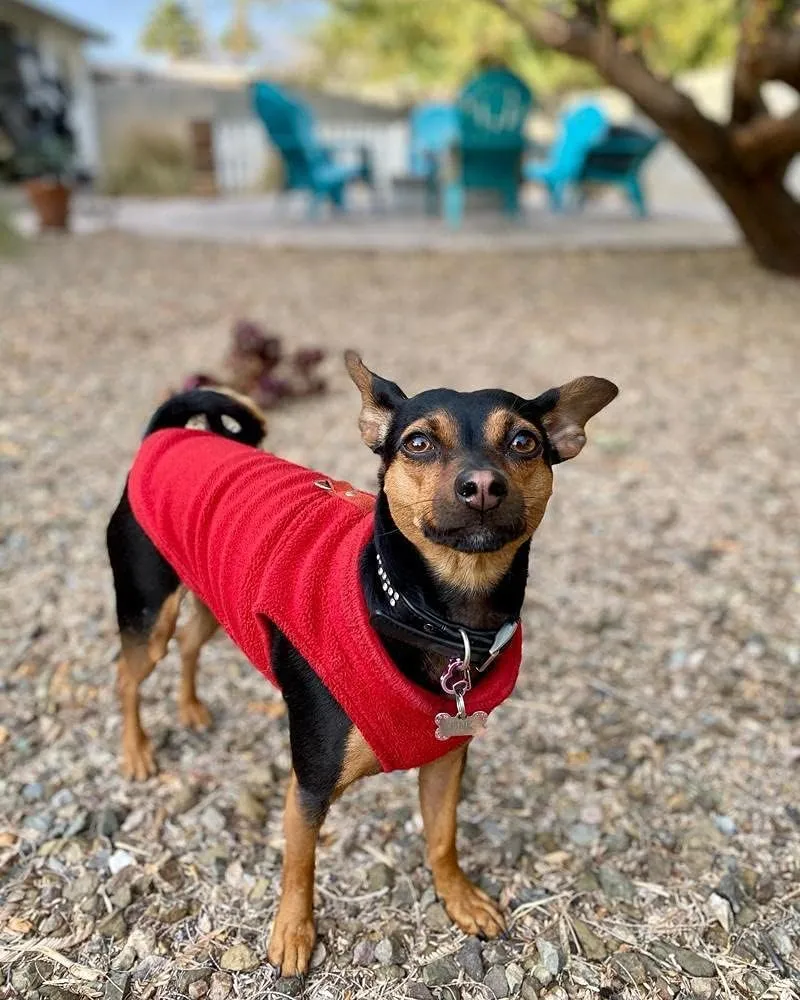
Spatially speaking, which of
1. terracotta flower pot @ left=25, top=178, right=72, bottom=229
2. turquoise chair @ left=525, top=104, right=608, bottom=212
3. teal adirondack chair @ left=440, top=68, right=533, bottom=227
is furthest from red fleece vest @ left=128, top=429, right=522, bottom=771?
turquoise chair @ left=525, top=104, right=608, bottom=212

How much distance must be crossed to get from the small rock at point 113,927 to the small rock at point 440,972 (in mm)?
781

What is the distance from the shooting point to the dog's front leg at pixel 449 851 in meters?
2.12

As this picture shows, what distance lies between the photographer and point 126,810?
2.51 m

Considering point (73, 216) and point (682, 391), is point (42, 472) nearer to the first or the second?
point (682, 391)

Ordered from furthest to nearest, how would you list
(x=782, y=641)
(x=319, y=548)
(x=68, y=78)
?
(x=68, y=78), (x=782, y=641), (x=319, y=548)

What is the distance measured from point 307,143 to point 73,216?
14.1 feet

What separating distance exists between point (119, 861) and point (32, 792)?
1.40ft

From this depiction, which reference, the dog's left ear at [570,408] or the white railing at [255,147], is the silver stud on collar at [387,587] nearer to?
the dog's left ear at [570,408]

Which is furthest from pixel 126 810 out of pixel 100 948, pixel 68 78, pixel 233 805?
pixel 68 78

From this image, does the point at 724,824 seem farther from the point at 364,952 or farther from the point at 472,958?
the point at 364,952

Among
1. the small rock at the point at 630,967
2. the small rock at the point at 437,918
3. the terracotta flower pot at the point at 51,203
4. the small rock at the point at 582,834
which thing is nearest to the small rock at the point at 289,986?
the small rock at the point at 437,918

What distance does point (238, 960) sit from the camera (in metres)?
2.07

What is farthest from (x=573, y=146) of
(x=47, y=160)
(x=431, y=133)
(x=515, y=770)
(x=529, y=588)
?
(x=515, y=770)

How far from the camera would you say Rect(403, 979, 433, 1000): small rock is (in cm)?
198
